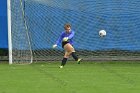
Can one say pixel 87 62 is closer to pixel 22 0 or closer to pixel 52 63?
pixel 52 63

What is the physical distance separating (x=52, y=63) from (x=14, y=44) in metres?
2.25

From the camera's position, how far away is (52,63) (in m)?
23.8

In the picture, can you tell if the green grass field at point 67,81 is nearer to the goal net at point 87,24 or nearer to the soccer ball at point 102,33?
the goal net at point 87,24

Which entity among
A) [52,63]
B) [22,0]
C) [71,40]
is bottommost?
[52,63]

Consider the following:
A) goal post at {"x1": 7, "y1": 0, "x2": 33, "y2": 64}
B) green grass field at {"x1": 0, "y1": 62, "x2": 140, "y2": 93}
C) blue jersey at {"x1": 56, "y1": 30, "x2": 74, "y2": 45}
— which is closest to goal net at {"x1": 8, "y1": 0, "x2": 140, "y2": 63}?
goal post at {"x1": 7, "y1": 0, "x2": 33, "y2": 64}

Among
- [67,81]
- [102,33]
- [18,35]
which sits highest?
[102,33]

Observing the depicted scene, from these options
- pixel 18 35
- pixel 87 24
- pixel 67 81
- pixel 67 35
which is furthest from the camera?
pixel 87 24

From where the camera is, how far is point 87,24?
75.7 feet

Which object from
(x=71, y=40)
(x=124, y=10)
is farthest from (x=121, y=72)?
(x=124, y=10)

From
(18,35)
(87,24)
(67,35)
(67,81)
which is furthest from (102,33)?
(67,81)

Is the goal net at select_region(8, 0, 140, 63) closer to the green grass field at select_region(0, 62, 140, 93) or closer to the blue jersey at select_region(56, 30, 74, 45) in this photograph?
the blue jersey at select_region(56, 30, 74, 45)

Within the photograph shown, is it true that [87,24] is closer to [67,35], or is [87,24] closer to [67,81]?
[67,35]

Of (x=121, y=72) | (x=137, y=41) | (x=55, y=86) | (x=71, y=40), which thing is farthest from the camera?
(x=137, y=41)

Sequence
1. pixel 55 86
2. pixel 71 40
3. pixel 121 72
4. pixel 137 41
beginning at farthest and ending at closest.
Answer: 1. pixel 137 41
2. pixel 71 40
3. pixel 121 72
4. pixel 55 86
